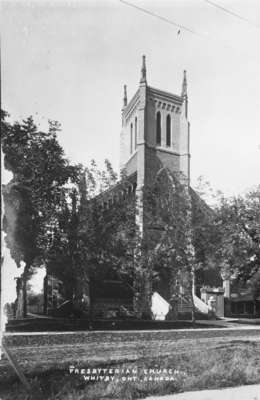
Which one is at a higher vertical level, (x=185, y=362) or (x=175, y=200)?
(x=175, y=200)

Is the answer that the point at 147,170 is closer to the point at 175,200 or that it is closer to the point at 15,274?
the point at 175,200

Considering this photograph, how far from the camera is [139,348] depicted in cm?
1133

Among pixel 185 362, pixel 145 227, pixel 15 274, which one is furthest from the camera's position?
pixel 145 227

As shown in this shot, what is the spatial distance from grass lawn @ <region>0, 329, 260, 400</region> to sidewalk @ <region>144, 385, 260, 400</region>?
231 millimetres

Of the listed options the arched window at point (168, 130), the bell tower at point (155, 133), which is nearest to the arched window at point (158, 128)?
the bell tower at point (155, 133)

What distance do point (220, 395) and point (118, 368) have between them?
2.01 metres

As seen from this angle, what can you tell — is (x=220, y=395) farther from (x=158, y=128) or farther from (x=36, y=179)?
(x=158, y=128)

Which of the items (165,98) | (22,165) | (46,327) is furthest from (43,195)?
(165,98)

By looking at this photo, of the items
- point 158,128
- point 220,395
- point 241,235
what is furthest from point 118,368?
point 158,128

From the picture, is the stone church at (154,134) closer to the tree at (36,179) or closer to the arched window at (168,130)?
the arched window at (168,130)

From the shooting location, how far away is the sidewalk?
6.61 m

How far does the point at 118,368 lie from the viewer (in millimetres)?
7902

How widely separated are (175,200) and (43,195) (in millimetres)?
9837

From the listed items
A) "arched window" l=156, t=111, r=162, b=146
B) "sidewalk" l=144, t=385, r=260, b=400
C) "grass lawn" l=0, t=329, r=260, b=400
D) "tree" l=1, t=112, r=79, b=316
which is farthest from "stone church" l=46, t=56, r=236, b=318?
"sidewalk" l=144, t=385, r=260, b=400
